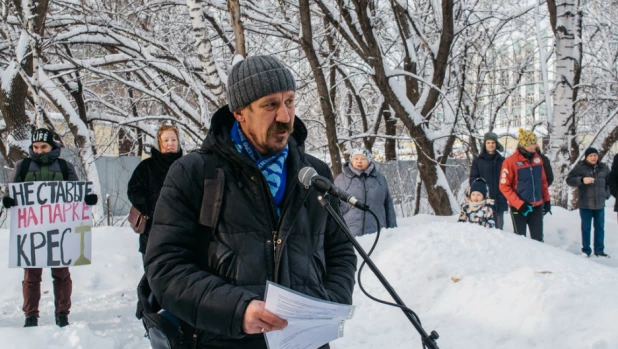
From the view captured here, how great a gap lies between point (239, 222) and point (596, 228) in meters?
8.76

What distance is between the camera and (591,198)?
9.04m

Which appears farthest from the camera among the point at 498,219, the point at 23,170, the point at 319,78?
the point at 319,78

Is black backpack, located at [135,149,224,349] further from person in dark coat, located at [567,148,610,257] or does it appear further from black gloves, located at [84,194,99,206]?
person in dark coat, located at [567,148,610,257]

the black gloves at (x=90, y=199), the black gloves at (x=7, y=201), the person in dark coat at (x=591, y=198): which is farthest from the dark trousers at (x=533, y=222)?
the black gloves at (x=7, y=201)

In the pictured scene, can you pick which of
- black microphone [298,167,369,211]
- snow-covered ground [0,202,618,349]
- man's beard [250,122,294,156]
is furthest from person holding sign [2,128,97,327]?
black microphone [298,167,369,211]

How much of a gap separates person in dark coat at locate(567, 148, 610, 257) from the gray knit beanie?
27.1 ft

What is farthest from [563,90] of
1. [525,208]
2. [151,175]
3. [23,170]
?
[23,170]

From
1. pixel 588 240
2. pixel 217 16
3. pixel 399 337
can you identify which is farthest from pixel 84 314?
pixel 217 16

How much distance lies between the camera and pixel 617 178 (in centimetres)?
896

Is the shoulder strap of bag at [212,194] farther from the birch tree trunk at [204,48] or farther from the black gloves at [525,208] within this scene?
the black gloves at [525,208]

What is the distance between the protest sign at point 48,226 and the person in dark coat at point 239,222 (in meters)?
4.34

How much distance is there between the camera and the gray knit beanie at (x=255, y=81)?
194 cm

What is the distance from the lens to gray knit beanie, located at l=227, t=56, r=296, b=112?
6.37 feet

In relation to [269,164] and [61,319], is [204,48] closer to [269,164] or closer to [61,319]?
[61,319]
